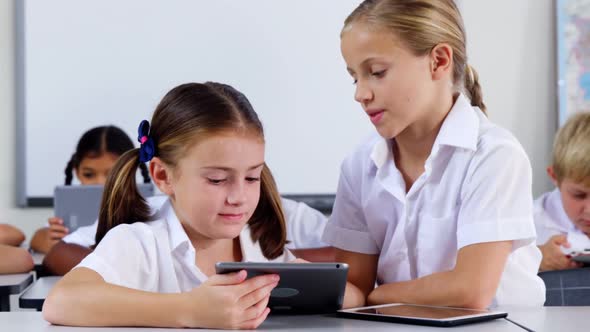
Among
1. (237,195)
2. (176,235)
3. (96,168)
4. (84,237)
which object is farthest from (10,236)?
(237,195)

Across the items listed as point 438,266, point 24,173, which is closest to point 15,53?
point 24,173

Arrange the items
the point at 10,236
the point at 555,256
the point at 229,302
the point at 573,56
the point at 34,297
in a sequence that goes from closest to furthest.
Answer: the point at 229,302, the point at 34,297, the point at 555,256, the point at 10,236, the point at 573,56

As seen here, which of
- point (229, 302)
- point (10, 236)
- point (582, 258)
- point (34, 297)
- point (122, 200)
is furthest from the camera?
point (10, 236)

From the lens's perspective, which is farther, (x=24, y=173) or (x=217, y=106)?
(x=24, y=173)

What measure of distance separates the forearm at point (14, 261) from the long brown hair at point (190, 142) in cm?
98

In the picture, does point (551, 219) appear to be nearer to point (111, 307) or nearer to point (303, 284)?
point (303, 284)

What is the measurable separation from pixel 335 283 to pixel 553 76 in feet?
10.4

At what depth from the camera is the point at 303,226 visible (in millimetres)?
2957

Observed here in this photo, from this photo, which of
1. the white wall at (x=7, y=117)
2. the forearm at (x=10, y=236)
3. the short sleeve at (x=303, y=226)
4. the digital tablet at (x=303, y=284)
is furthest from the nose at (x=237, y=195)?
the white wall at (x=7, y=117)

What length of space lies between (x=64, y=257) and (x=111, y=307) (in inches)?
55.0

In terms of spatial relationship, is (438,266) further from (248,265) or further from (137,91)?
(137,91)

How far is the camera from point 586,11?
13.6 feet

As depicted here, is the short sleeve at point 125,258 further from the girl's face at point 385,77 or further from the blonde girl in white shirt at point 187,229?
the girl's face at point 385,77

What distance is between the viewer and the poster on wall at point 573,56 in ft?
13.6
